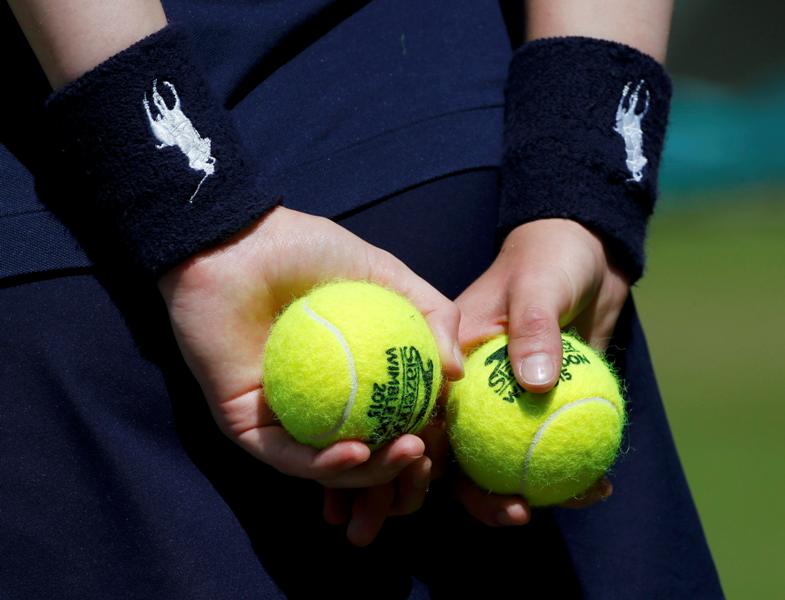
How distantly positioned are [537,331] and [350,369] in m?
0.24

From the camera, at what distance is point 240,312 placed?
1.14m

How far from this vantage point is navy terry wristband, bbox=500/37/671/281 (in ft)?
4.44

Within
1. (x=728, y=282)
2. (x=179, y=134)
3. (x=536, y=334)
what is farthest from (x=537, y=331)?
(x=728, y=282)

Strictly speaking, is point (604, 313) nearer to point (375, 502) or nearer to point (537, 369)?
point (537, 369)

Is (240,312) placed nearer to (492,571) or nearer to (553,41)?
(492,571)

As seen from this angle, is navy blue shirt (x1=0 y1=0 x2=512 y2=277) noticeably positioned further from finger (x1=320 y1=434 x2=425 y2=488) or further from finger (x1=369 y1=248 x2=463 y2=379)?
finger (x1=320 y1=434 x2=425 y2=488)

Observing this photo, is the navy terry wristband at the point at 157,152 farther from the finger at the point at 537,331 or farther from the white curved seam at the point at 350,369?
the finger at the point at 537,331

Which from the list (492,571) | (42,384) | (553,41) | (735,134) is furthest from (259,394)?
(735,134)

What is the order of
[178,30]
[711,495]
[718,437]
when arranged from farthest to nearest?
[718,437], [711,495], [178,30]

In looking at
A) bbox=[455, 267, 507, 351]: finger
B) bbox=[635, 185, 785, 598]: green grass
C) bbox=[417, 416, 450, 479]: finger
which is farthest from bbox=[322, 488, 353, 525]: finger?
bbox=[635, 185, 785, 598]: green grass

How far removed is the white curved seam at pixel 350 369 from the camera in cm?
119

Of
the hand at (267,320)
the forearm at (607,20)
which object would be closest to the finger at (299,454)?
the hand at (267,320)

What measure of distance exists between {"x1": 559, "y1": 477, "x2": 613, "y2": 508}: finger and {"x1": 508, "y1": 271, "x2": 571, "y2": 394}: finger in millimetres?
183

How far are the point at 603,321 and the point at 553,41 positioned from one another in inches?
16.0
